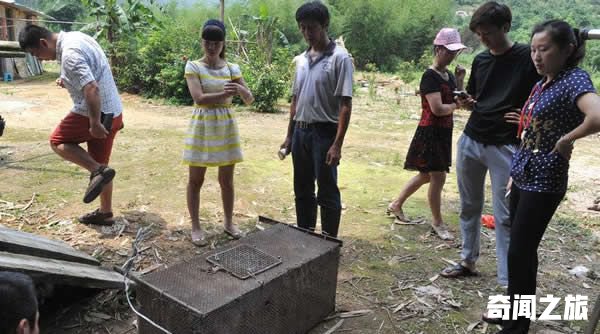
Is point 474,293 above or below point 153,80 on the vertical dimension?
below

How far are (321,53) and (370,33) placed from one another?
24241mm

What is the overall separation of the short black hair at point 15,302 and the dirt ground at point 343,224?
1.42 m

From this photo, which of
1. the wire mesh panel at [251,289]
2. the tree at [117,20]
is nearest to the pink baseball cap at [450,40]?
the wire mesh panel at [251,289]

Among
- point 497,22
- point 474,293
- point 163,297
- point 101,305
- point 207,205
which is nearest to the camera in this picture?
point 163,297

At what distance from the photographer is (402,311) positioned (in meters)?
3.52

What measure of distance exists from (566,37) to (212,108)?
272 cm

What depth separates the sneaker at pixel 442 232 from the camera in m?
4.80

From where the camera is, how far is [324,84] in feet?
12.4

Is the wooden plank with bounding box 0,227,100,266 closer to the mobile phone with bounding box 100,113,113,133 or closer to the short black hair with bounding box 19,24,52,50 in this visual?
the mobile phone with bounding box 100,113,113,133

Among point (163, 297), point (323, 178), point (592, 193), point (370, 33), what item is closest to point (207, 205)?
point (323, 178)

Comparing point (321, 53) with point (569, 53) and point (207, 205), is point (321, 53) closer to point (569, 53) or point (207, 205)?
point (569, 53)

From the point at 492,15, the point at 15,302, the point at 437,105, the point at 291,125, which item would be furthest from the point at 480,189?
the point at 15,302

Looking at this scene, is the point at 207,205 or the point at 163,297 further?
the point at 207,205

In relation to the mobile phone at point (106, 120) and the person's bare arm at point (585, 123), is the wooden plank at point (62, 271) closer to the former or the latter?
the mobile phone at point (106, 120)
